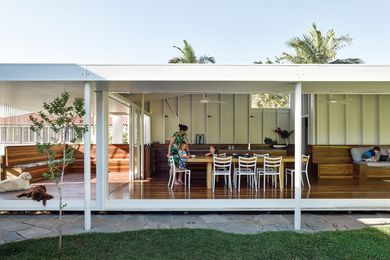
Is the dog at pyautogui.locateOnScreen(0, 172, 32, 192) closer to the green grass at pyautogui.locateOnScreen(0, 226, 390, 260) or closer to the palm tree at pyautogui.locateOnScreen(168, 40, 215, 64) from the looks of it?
the green grass at pyautogui.locateOnScreen(0, 226, 390, 260)

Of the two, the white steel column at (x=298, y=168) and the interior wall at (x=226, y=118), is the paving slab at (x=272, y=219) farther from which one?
the interior wall at (x=226, y=118)

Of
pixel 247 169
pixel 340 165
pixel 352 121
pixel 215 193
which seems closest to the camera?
pixel 215 193

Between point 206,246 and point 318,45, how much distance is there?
1671 cm

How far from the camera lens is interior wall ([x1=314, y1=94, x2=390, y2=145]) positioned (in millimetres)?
10828

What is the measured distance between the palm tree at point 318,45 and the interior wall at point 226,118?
7.09m

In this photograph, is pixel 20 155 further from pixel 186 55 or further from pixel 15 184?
pixel 186 55

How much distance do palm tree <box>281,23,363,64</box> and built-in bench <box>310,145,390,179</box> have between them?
9.01 meters

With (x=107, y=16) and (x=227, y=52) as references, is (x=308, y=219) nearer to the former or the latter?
(x=107, y=16)

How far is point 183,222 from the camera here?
5539 millimetres

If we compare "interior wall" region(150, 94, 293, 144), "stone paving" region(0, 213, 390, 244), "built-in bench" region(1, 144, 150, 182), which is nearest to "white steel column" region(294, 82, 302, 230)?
"stone paving" region(0, 213, 390, 244)

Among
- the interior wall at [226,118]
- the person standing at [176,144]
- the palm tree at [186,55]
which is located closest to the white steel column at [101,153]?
the person standing at [176,144]

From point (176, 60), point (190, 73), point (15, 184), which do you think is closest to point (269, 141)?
point (190, 73)

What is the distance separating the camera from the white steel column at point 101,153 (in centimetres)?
594

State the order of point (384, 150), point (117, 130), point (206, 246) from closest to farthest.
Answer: point (206, 246)
point (384, 150)
point (117, 130)
